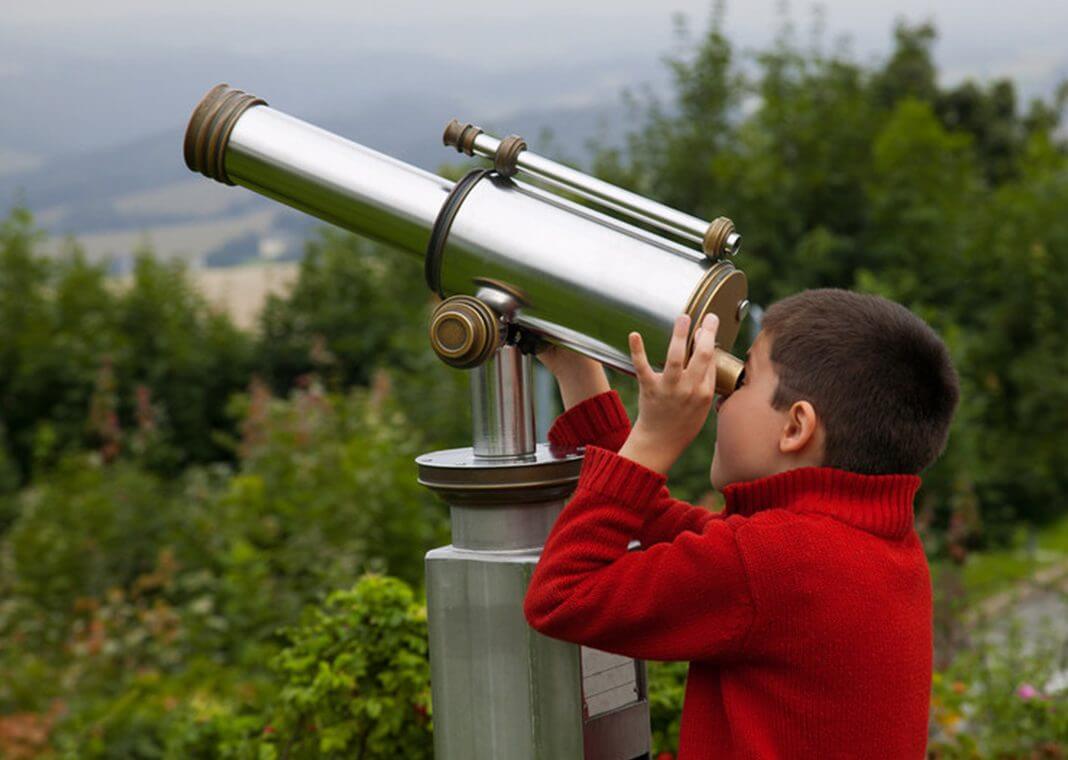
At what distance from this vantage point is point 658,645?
5.06 ft

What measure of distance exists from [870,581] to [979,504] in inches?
214

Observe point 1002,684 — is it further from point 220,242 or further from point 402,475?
point 220,242

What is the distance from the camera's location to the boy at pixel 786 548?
4.99ft

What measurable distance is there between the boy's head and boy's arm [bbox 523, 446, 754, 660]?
0.46 ft

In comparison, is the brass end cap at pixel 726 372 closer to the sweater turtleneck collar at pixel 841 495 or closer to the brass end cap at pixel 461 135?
the sweater turtleneck collar at pixel 841 495

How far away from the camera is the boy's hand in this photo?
1.54 meters

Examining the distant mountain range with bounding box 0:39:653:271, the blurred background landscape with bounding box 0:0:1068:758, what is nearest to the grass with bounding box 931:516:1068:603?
the blurred background landscape with bounding box 0:0:1068:758

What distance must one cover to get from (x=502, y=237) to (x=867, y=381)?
49 centimetres

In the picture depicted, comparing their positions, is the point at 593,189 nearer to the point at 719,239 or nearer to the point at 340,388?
the point at 719,239

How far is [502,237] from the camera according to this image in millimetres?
1661

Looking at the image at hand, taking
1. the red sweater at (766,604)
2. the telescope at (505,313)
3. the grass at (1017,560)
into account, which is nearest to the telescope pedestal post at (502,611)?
the telescope at (505,313)

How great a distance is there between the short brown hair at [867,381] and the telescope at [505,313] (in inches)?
3.3

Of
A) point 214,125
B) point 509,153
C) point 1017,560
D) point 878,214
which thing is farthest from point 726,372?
point 878,214

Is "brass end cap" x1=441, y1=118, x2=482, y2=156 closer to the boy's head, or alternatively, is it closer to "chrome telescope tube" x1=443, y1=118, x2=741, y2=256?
"chrome telescope tube" x1=443, y1=118, x2=741, y2=256
